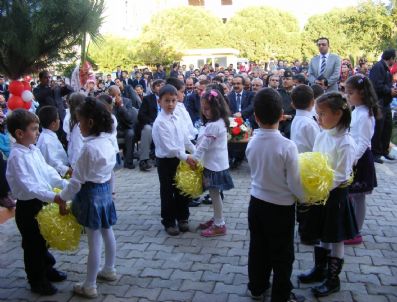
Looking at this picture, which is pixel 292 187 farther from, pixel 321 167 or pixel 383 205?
pixel 383 205

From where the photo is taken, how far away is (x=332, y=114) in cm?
343

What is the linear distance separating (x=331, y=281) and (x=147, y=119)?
610 cm

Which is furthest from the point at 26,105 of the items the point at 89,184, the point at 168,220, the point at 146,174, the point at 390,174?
the point at 390,174

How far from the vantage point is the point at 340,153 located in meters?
3.39

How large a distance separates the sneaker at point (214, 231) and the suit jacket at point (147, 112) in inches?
173

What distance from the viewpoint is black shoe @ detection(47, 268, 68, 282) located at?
12.6 feet

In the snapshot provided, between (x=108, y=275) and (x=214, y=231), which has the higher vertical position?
(x=108, y=275)

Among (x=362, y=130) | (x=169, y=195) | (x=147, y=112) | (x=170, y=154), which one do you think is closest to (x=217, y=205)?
(x=169, y=195)

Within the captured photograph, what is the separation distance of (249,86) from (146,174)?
120 inches

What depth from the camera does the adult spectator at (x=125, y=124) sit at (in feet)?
28.5

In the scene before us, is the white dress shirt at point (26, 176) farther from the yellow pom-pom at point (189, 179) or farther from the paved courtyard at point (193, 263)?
the yellow pom-pom at point (189, 179)

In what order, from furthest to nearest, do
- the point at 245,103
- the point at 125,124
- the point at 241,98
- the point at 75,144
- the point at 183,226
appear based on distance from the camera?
the point at 125,124 < the point at 241,98 < the point at 245,103 < the point at 75,144 < the point at 183,226

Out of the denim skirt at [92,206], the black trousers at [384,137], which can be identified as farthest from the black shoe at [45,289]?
the black trousers at [384,137]

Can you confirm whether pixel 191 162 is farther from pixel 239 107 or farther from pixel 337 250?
pixel 239 107
